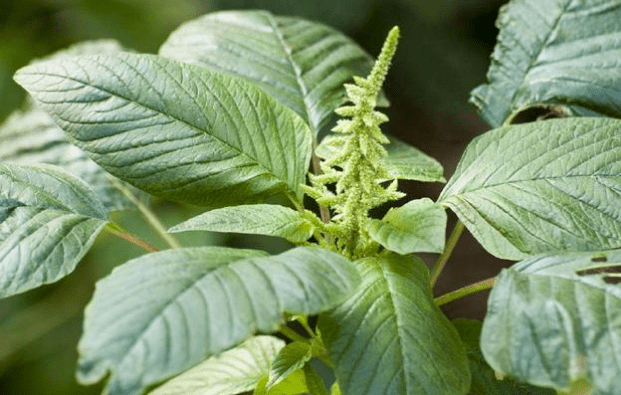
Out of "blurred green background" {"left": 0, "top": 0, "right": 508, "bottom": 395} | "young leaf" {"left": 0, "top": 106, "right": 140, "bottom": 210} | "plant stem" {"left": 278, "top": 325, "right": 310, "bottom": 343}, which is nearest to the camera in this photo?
"plant stem" {"left": 278, "top": 325, "right": 310, "bottom": 343}

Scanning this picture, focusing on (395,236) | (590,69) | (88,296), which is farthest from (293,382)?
(88,296)

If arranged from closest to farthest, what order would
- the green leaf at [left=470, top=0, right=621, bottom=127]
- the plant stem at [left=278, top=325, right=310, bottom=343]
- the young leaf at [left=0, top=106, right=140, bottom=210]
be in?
the plant stem at [left=278, top=325, right=310, bottom=343], the green leaf at [left=470, top=0, right=621, bottom=127], the young leaf at [left=0, top=106, right=140, bottom=210]

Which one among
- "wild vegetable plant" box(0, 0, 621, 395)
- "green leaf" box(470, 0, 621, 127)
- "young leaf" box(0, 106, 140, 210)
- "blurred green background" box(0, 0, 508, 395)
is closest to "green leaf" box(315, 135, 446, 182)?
"wild vegetable plant" box(0, 0, 621, 395)

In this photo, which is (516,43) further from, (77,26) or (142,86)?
(77,26)

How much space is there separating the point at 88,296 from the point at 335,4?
2.73 feet

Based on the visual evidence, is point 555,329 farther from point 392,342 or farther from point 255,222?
point 255,222

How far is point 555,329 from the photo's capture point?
0.48 metres

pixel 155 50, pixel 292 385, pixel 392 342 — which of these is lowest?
pixel 155 50

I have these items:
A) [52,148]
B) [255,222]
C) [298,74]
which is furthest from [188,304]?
[52,148]

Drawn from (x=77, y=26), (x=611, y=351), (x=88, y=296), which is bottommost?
(x=88, y=296)

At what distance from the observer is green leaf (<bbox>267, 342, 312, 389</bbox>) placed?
1.89 ft

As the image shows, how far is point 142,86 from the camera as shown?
2.07 ft

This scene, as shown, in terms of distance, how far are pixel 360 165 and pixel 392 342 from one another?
127 mm

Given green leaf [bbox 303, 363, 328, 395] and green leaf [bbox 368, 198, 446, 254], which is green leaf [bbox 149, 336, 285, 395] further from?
green leaf [bbox 368, 198, 446, 254]
